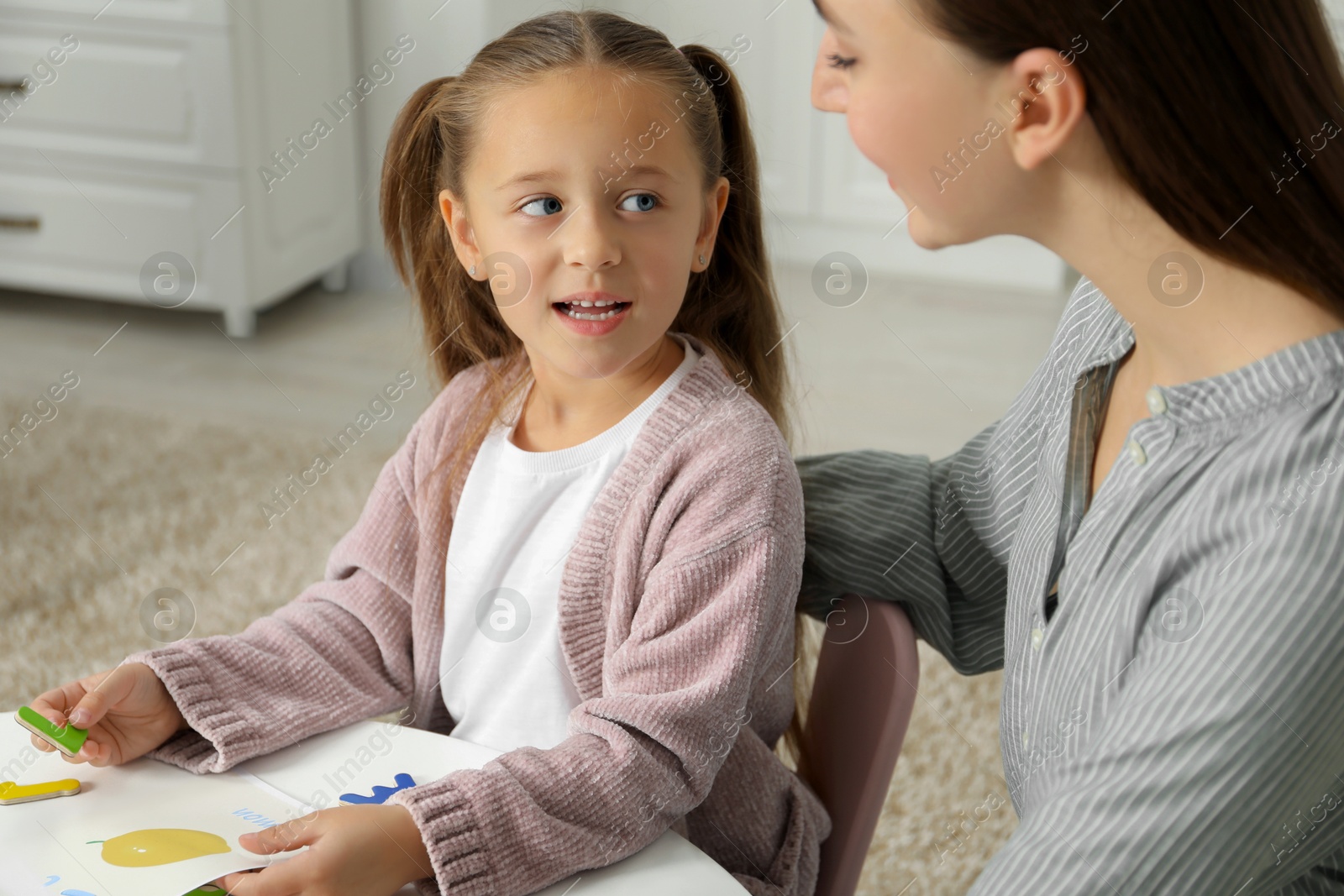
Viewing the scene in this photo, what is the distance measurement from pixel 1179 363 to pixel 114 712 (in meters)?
0.67

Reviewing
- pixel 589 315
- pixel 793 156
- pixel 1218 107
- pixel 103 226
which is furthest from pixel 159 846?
pixel 793 156

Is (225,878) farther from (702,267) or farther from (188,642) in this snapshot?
(702,267)

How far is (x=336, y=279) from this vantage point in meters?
3.32

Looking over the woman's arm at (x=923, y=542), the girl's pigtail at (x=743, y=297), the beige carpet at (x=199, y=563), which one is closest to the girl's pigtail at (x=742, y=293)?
the girl's pigtail at (x=743, y=297)

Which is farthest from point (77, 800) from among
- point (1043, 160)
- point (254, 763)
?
point (1043, 160)

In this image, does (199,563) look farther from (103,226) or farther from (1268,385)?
(1268,385)

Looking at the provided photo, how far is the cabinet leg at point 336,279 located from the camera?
3.30 meters

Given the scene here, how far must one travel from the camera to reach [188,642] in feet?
2.95

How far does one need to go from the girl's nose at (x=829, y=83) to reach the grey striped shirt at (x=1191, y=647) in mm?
232

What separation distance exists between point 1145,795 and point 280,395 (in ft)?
7.79

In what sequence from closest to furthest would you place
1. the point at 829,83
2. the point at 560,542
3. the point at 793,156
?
the point at 829,83
the point at 560,542
the point at 793,156

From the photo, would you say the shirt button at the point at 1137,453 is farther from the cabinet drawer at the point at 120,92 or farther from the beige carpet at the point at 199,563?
the cabinet drawer at the point at 120,92

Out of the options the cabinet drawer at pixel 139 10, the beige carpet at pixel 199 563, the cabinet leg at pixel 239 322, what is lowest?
the beige carpet at pixel 199 563

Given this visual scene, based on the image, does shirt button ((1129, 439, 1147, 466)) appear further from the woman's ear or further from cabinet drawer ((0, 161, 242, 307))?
cabinet drawer ((0, 161, 242, 307))
